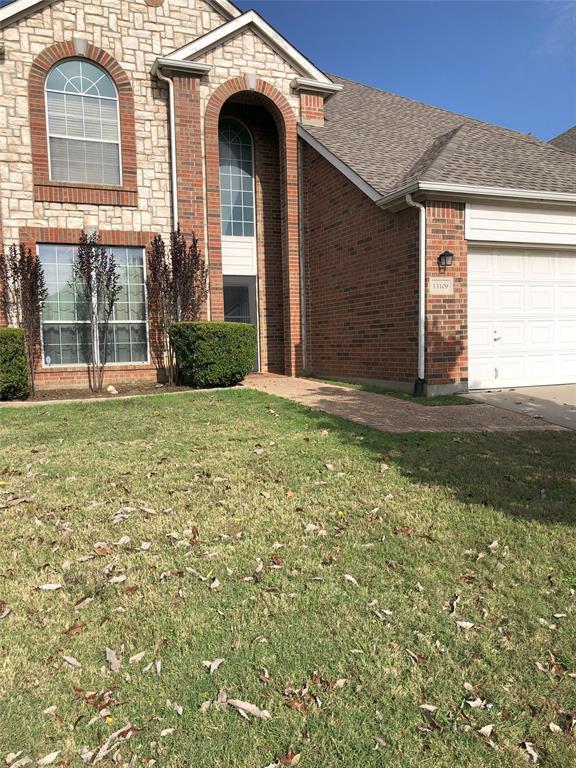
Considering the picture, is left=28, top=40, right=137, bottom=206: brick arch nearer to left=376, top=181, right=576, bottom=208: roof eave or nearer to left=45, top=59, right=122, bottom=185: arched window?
→ left=45, top=59, right=122, bottom=185: arched window

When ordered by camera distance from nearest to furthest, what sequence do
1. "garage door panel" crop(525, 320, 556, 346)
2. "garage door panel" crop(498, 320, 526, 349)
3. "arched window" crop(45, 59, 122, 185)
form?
"garage door panel" crop(498, 320, 526, 349), "garage door panel" crop(525, 320, 556, 346), "arched window" crop(45, 59, 122, 185)

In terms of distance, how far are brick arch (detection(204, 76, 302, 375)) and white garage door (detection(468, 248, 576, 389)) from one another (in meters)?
4.69

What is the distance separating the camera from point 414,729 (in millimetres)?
2041

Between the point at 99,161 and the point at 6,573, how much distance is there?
10.4 meters

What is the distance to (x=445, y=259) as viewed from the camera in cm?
898

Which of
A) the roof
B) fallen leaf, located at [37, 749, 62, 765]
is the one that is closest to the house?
the roof

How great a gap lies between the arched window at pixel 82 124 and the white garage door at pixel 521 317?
7865 mm

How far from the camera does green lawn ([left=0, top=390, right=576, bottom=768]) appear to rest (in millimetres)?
2037

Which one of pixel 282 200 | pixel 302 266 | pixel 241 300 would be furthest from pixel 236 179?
pixel 241 300

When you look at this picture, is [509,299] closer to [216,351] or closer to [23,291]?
[216,351]

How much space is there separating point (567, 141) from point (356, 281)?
1041 cm

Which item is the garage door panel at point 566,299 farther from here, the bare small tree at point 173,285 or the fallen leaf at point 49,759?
the fallen leaf at point 49,759

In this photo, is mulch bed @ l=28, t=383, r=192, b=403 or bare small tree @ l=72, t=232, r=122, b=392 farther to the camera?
bare small tree @ l=72, t=232, r=122, b=392

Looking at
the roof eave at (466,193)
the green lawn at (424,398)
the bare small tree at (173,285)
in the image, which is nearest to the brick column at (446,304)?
the roof eave at (466,193)
